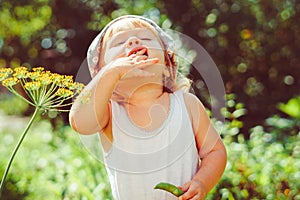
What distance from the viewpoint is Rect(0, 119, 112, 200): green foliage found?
6.81 ft

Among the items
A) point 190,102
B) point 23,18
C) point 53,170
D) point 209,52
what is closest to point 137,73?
point 190,102

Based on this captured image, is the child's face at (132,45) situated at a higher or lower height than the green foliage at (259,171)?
higher

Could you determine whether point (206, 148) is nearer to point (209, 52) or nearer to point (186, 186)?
point (186, 186)

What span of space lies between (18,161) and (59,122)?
0.63 meters

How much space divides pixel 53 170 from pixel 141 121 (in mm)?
1091

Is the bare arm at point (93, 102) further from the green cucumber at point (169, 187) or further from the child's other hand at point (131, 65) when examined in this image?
the green cucumber at point (169, 187)

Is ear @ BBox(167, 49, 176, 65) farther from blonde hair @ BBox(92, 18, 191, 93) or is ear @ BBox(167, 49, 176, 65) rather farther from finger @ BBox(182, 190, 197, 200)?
finger @ BBox(182, 190, 197, 200)

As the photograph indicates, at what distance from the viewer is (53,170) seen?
2.27 meters

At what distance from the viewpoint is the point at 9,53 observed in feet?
11.3

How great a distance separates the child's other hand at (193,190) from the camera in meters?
1.21

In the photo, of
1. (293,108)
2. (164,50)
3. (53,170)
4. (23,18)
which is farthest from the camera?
(23,18)

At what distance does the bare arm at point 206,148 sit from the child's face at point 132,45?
13cm

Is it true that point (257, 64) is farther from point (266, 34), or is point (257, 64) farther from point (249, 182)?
point (249, 182)

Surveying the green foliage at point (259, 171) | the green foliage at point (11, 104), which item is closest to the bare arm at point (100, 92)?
the green foliage at point (259, 171)
